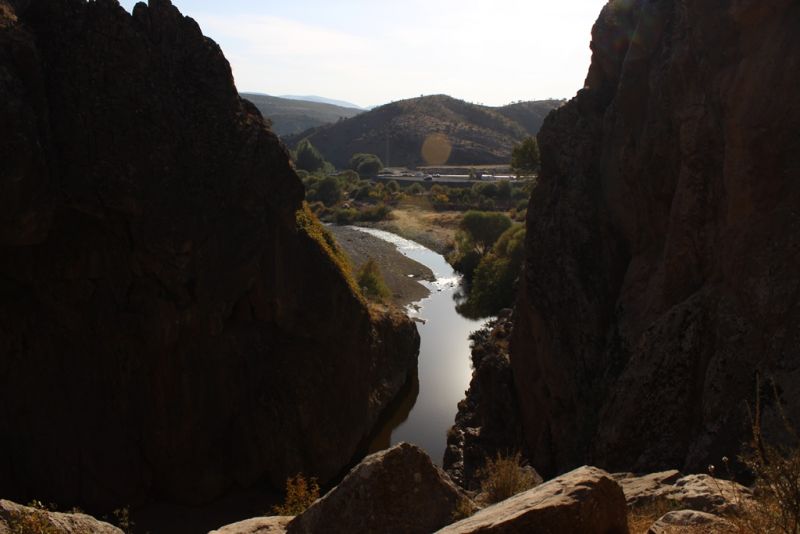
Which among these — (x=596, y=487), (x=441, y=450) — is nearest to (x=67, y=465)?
(x=441, y=450)

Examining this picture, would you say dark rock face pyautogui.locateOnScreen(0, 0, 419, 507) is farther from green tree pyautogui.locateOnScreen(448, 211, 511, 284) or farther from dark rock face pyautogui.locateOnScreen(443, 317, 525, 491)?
green tree pyautogui.locateOnScreen(448, 211, 511, 284)

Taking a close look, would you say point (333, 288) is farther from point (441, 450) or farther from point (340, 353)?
point (441, 450)

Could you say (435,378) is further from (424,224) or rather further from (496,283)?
(424,224)

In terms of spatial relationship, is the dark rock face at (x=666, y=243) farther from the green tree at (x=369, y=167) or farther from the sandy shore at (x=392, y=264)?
the green tree at (x=369, y=167)

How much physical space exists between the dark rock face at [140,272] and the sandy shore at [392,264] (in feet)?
88.0

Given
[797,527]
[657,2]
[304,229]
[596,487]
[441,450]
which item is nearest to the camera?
[797,527]

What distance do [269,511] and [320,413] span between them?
152 inches

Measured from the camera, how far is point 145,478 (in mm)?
21703

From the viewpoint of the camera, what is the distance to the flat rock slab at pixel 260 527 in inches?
372

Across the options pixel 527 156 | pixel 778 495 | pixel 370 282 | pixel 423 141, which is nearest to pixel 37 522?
pixel 778 495

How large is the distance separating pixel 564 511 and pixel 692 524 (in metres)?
1.48

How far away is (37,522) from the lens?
764cm

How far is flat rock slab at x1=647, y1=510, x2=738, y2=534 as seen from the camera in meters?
7.22

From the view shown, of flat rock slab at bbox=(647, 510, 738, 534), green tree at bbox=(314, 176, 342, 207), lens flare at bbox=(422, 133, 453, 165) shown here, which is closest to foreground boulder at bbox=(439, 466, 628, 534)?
flat rock slab at bbox=(647, 510, 738, 534)
